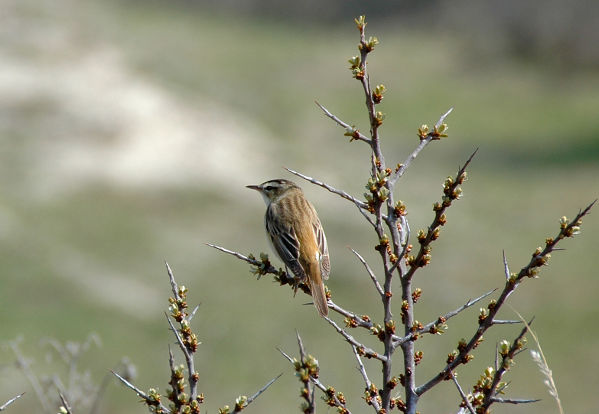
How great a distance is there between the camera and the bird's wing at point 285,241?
6191 millimetres

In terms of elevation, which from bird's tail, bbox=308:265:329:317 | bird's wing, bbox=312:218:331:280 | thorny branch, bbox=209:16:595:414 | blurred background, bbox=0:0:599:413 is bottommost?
thorny branch, bbox=209:16:595:414

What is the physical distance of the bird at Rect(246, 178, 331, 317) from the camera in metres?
6.08

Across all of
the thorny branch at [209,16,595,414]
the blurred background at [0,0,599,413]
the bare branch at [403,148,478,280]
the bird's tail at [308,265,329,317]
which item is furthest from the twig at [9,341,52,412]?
the bare branch at [403,148,478,280]

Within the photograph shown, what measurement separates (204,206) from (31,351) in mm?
8473

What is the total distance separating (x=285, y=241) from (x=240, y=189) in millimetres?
18067

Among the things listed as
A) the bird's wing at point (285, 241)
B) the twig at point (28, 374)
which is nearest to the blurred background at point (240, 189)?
the twig at point (28, 374)

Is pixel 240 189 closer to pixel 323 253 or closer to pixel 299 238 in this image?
pixel 299 238

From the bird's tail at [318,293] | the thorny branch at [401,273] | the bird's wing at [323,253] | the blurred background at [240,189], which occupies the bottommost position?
the thorny branch at [401,273]

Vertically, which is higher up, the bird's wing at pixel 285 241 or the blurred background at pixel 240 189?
the blurred background at pixel 240 189

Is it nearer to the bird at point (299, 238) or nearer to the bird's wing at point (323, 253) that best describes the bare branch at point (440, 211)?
the bird at point (299, 238)

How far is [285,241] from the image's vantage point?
6609 millimetres

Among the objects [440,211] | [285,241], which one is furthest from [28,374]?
[440,211]

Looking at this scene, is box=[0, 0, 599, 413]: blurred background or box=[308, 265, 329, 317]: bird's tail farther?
box=[0, 0, 599, 413]: blurred background

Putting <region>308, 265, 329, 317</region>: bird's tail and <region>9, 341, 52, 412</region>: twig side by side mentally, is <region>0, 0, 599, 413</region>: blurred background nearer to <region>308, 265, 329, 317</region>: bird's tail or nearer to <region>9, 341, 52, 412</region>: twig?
<region>9, 341, 52, 412</region>: twig
